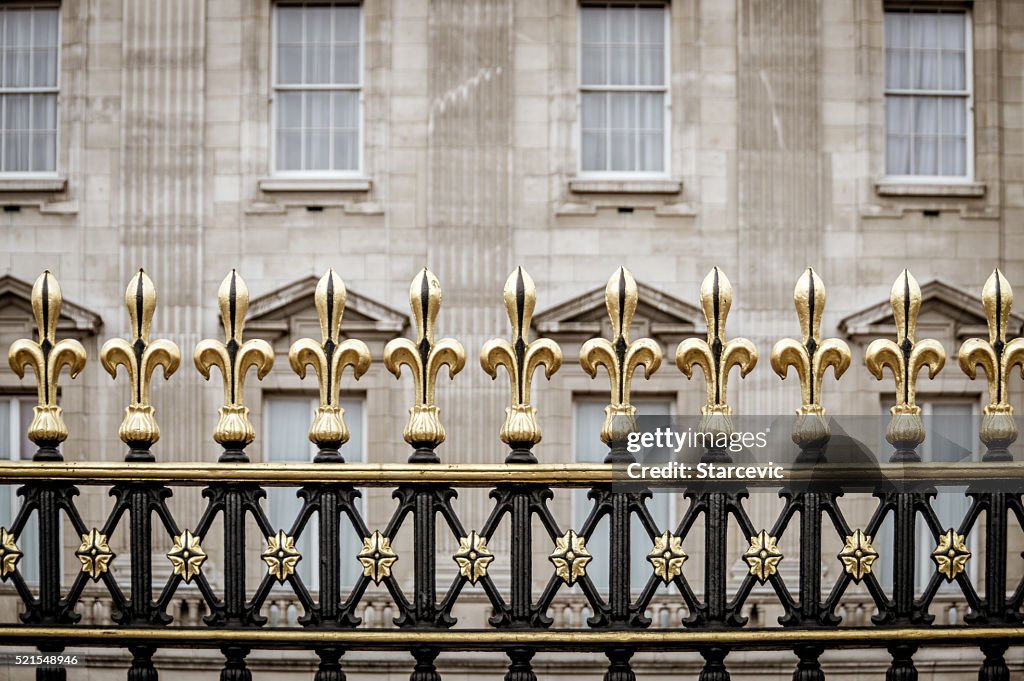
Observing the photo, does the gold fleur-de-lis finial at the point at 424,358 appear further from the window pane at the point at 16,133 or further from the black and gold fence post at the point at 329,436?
the window pane at the point at 16,133

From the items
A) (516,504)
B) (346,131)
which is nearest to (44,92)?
(346,131)

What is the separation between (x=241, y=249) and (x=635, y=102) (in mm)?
6838

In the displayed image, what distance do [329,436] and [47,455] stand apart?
38.6 inches

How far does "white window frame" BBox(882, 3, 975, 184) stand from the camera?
19.0 metres

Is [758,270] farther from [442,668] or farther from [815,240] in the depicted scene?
[442,668]

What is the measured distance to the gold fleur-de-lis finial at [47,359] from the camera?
3.88m

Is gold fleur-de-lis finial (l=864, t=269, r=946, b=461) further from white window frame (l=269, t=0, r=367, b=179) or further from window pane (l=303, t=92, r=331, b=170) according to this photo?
window pane (l=303, t=92, r=331, b=170)

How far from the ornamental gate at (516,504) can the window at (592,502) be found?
42.1 feet

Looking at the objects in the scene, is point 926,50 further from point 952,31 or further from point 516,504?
point 516,504

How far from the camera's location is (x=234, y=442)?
12.9 ft

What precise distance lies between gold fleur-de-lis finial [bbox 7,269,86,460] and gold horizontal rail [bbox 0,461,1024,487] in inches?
4.2

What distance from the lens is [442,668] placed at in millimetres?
16766

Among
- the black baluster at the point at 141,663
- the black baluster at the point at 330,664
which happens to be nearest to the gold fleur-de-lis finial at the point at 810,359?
the black baluster at the point at 330,664

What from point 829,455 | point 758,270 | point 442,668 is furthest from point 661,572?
point 758,270
